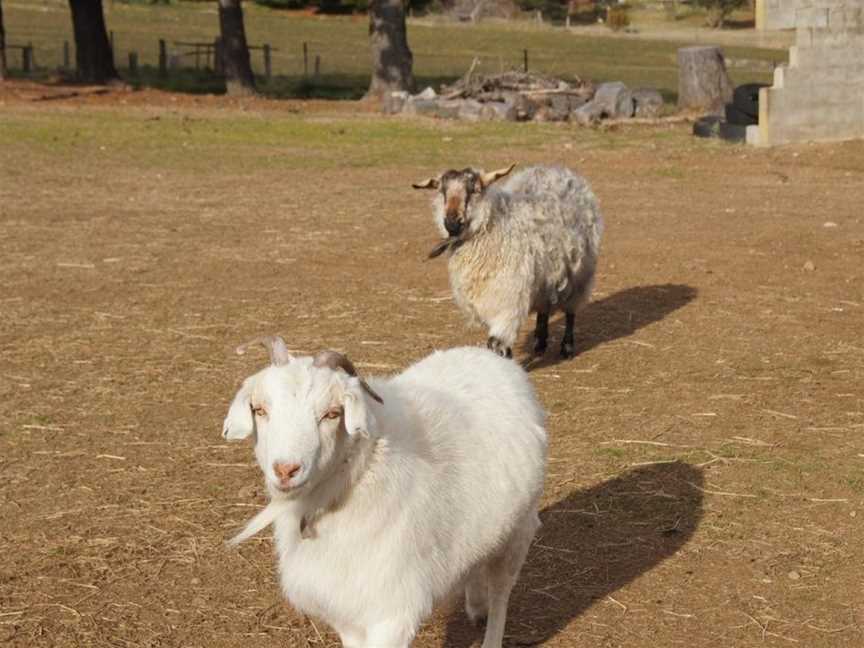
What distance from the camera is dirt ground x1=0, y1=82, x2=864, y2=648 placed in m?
6.50

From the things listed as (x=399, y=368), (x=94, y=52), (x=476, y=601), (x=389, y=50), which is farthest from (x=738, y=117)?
(x=476, y=601)

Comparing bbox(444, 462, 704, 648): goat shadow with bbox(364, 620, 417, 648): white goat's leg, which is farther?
bbox(444, 462, 704, 648): goat shadow

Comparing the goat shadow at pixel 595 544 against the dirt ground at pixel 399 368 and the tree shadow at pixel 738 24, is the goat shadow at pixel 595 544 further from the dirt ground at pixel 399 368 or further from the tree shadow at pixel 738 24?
the tree shadow at pixel 738 24

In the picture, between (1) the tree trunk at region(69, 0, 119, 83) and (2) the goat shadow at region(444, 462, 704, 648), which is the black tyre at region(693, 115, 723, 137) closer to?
(1) the tree trunk at region(69, 0, 119, 83)

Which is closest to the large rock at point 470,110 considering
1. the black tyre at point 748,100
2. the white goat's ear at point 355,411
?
the black tyre at point 748,100

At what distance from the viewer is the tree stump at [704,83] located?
1126 inches

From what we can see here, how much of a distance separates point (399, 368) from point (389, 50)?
23214mm

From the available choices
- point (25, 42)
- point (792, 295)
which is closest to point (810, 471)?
point (792, 295)

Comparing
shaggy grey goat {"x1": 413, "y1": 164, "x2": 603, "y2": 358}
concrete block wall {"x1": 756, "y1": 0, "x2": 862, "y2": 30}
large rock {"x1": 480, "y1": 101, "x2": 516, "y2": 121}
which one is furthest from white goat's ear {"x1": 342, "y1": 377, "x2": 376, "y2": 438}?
large rock {"x1": 480, "y1": 101, "x2": 516, "y2": 121}

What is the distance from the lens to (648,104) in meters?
28.5

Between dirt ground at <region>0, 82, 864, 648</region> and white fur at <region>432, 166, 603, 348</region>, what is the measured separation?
523 millimetres

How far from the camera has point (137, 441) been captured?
8695 mm

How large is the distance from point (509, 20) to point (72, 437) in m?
75.5

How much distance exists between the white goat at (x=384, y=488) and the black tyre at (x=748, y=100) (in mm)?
20046
